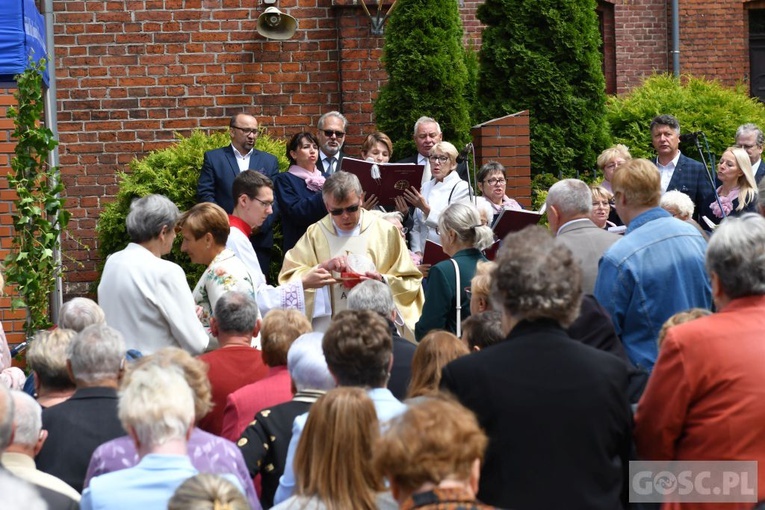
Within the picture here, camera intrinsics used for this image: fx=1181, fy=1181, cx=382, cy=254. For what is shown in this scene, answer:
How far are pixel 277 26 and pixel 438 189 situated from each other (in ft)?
10.0

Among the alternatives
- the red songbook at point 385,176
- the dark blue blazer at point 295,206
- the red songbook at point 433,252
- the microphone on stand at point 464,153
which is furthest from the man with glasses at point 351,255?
the microphone on stand at point 464,153

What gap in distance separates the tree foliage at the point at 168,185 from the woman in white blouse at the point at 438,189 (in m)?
1.32

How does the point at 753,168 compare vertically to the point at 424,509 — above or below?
above

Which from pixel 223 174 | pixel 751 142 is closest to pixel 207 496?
pixel 223 174

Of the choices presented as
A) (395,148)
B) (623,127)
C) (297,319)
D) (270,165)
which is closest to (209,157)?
(270,165)

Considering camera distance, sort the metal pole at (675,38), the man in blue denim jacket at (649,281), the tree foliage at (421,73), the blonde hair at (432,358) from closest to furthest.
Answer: the blonde hair at (432,358) → the man in blue denim jacket at (649,281) → the tree foliage at (421,73) → the metal pole at (675,38)

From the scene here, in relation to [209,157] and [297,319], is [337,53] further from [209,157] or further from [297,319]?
[297,319]

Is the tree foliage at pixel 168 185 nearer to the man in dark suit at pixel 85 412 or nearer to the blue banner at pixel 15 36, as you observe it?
the blue banner at pixel 15 36

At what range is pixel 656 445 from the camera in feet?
13.0

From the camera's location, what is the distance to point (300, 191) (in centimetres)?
954

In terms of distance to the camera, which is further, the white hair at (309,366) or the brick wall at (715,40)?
the brick wall at (715,40)

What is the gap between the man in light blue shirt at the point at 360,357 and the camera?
4355mm

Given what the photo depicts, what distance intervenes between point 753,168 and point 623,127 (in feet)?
11.2

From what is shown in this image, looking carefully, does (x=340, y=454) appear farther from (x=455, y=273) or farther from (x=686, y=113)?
(x=686, y=113)
